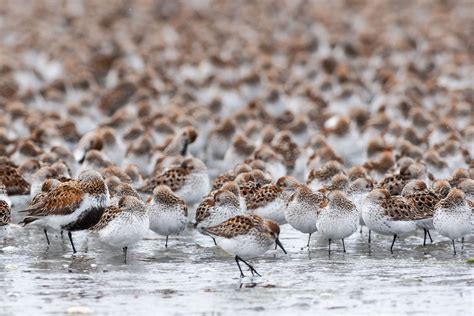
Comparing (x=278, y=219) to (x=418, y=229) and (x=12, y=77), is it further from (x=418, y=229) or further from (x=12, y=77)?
(x=12, y=77)

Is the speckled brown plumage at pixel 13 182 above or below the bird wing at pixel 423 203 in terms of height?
above

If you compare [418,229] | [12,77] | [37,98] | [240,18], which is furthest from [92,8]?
[418,229]

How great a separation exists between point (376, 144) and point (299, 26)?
21.9m

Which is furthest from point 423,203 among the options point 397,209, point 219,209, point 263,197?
point 219,209

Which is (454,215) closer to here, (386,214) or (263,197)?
(386,214)

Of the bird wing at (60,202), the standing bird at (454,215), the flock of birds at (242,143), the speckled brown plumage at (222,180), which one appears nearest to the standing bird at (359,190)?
the flock of birds at (242,143)

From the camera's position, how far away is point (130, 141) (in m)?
20.2

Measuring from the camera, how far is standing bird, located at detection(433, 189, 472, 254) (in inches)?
491

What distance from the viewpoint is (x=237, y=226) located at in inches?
460

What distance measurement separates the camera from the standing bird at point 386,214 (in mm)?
12883

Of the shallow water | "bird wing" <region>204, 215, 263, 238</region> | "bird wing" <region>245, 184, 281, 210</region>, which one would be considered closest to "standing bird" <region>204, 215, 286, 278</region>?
"bird wing" <region>204, 215, 263, 238</region>

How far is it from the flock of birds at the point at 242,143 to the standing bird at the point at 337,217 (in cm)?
2

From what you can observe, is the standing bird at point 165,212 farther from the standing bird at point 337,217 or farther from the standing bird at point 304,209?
the standing bird at point 337,217

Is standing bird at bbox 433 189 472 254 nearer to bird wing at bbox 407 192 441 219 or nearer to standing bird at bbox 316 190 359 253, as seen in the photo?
bird wing at bbox 407 192 441 219
